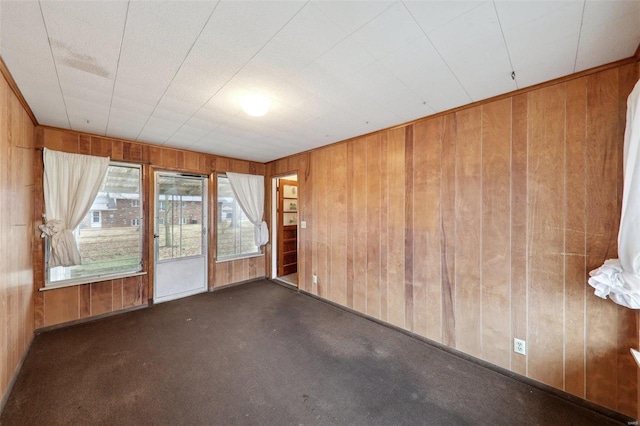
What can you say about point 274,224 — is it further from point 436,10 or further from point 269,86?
point 436,10

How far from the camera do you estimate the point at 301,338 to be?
2.66 metres

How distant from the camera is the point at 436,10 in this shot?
1206 mm

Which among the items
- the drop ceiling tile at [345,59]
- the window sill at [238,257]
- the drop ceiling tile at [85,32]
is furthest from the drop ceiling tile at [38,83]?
the window sill at [238,257]

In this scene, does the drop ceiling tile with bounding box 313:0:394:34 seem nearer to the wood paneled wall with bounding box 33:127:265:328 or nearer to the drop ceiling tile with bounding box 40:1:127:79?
the drop ceiling tile with bounding box 40:1:127:79

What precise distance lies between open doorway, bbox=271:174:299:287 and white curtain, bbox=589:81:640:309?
400 cm

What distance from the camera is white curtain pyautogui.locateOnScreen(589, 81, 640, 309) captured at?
52.9 inches

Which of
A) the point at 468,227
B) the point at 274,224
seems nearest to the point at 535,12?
the point at 468,227

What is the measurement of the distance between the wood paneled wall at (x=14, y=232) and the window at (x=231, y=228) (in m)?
2.20

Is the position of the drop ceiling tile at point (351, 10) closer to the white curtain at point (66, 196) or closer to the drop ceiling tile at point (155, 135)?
the drop ceiling tile at point (155, 135)

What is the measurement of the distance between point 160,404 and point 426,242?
8.87 ft

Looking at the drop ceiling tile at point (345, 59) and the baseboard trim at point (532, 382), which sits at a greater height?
the drop ceiling tile at point (345, 59)

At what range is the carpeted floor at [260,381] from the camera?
1.64m

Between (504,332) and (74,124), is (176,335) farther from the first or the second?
(504,332)

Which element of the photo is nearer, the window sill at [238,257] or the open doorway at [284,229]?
the window sill at [238,257]
